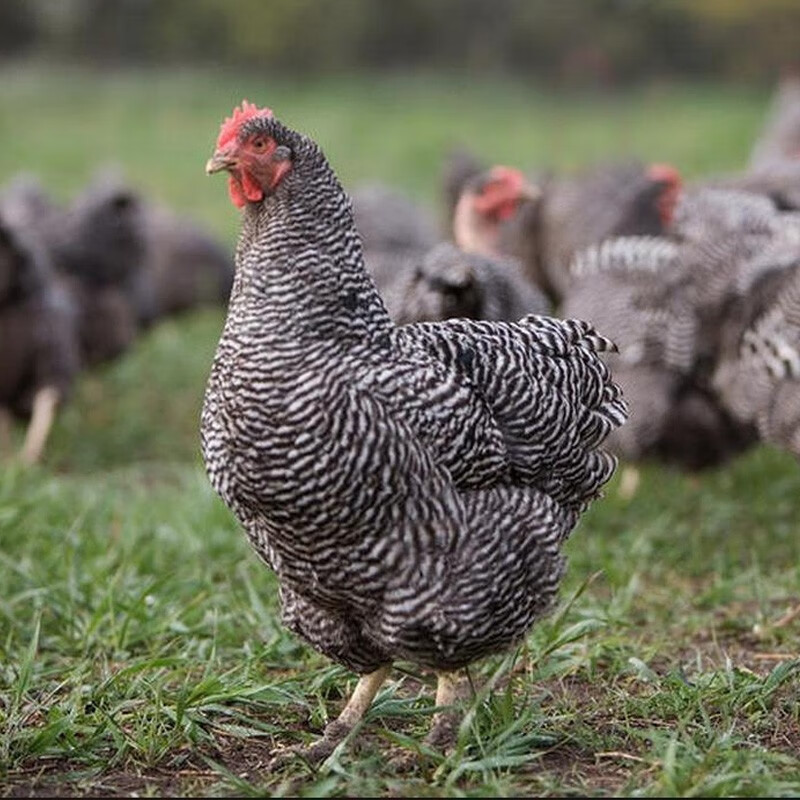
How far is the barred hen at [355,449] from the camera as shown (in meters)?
3.53

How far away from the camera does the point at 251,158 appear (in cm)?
365

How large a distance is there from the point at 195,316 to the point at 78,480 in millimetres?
5257

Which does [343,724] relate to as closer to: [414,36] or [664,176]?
[664,176]

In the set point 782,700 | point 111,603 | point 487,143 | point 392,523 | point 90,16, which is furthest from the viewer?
point 90,16

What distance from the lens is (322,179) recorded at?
12.3 ft

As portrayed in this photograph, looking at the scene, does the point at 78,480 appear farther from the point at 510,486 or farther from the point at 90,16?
the point at 90,16

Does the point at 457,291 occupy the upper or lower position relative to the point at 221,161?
lower

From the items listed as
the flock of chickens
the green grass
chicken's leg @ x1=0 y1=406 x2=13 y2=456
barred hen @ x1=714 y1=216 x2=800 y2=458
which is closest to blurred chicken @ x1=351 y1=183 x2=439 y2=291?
the green grass

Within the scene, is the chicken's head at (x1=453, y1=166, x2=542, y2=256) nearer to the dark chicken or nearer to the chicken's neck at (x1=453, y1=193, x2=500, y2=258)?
the chicken's neck at (x1=453, y1=193, x2=500, y2=258)

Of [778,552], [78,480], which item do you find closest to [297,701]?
[778,552]

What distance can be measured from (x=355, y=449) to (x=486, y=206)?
14.4 ft

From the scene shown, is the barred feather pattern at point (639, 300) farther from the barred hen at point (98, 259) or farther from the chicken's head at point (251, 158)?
the chicken's head at point (251, 158)

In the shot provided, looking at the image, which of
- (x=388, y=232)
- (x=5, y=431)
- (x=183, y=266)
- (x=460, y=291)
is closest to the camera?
(x=460, y=291)

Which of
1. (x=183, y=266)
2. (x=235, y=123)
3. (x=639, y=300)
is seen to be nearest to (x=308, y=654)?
(x=235, y=123)
